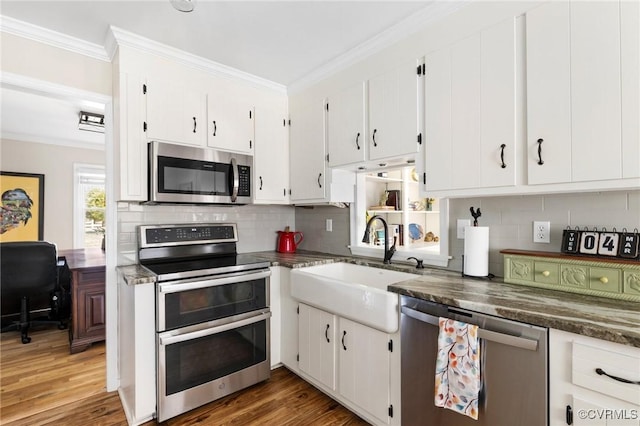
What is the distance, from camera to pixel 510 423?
127 centimetres

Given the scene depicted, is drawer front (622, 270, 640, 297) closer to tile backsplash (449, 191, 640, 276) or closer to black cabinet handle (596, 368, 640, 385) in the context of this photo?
tile backsplash (449, 191, 640, 276)

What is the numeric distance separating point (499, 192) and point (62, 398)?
10.2ft

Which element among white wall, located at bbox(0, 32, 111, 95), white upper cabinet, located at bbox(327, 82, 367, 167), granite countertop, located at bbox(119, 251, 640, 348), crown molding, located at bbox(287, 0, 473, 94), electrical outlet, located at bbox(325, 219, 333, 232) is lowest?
granite countertop, located at bbox(119, 251, 640, 348)

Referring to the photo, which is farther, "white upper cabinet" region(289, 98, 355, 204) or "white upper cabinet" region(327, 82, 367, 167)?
"white upper cabinet" region(289, 98, 355, 204)

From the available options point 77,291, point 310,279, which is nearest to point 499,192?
point 310,279

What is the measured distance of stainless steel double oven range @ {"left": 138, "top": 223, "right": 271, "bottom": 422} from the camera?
1903 millimetres

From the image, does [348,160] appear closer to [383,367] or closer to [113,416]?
[383,367]

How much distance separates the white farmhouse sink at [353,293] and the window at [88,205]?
4155 millimetres

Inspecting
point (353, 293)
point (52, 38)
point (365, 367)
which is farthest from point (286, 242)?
point (52, 38)

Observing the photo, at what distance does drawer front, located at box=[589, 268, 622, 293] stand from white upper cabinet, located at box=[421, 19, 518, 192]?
0.51 meters

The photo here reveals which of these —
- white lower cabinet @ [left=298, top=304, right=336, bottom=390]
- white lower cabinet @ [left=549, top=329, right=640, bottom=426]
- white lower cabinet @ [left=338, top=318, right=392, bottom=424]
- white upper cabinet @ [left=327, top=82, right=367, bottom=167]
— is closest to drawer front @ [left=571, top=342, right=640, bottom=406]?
white lower cabinet @ [left=549, top=329, right=640, bottom=426]

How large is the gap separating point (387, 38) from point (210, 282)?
→ 1.96 metres

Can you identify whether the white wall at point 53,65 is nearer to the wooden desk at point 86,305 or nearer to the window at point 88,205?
the wooden desk at point 86,305

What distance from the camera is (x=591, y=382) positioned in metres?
1.08
